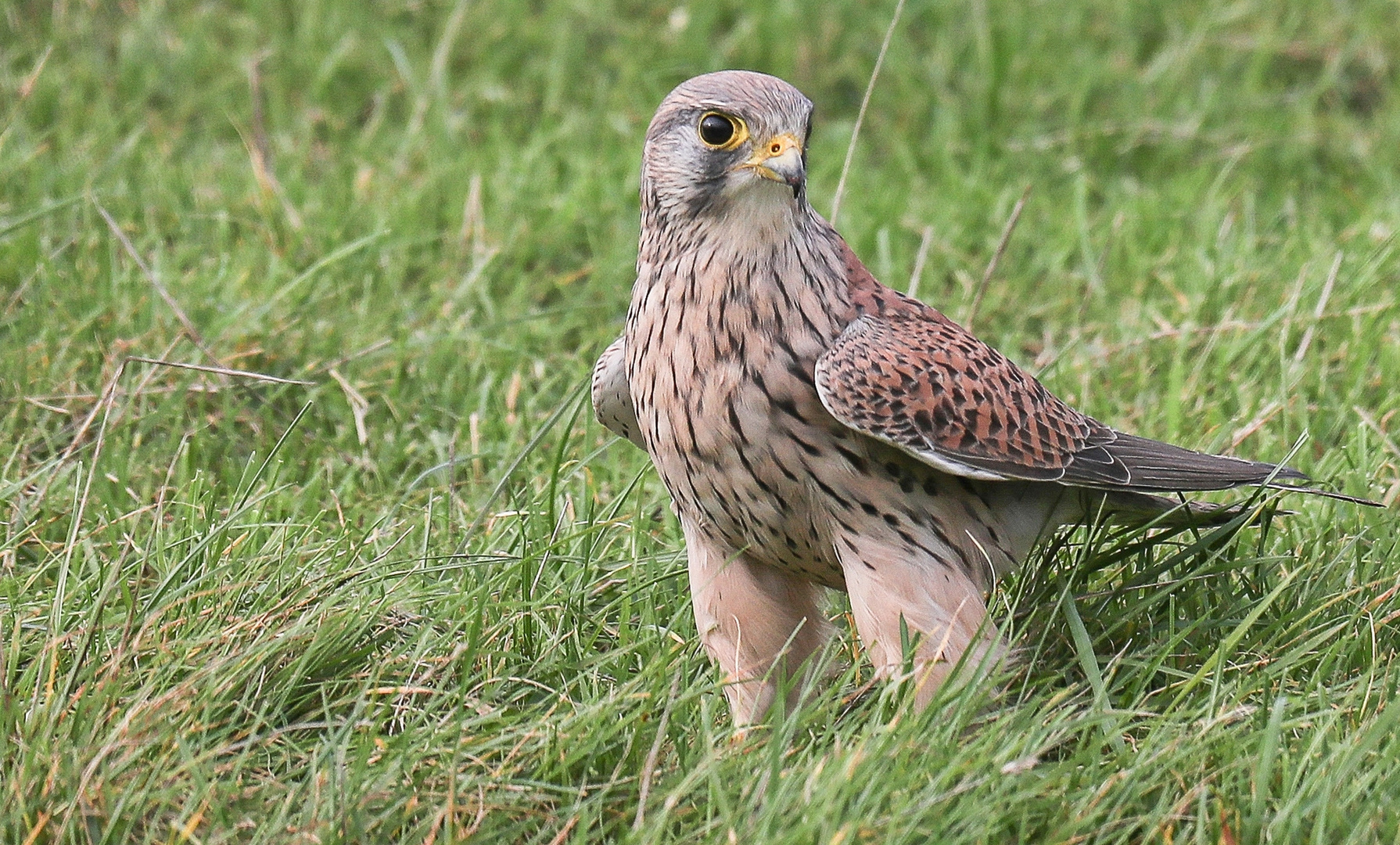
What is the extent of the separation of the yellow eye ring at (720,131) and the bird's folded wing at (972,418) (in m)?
0.49

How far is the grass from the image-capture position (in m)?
3.06

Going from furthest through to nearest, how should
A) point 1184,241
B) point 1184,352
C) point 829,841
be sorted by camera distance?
point 1184,241 < point 1184,352 < point 829,841

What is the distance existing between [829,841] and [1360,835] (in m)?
0.99

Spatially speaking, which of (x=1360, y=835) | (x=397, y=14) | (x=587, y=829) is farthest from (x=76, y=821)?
(x=397, y=14)

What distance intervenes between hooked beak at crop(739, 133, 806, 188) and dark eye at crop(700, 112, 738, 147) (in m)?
0.07

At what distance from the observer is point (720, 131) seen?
11.3ft

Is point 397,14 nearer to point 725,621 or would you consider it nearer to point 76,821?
point 725,621

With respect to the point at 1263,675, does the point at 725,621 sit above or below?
below

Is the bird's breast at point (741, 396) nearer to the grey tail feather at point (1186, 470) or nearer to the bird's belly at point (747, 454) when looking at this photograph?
the bird's belly at point (747, 454)

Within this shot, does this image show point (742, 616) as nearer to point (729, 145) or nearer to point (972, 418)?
point (972, 418)

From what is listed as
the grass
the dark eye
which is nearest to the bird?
the dark eye

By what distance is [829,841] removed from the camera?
2793 millimetres

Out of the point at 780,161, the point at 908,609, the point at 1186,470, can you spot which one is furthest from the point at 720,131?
the point at 1186,470

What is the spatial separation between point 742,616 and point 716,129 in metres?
1.12
